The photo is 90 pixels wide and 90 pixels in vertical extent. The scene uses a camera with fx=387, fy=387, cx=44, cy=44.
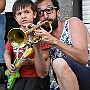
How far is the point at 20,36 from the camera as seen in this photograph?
384cm

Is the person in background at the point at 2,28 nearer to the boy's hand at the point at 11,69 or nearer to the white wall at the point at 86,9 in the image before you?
the boy's hand at the point at 11,69

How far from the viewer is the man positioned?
3486 millimetres

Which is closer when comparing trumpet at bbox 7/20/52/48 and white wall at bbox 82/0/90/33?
trumpet at bbox 7/20/52/48

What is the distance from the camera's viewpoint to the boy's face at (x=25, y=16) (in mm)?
4066

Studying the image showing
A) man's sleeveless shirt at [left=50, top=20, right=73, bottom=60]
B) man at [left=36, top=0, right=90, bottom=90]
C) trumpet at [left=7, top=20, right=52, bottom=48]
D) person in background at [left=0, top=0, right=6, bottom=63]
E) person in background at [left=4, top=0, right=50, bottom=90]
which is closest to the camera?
man at [left=36, top=0, right=90, bottom=90]

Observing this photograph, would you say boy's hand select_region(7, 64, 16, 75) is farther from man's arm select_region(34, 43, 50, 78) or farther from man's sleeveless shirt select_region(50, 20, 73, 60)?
man's sleeveless shirt select_region(50, 20, 73, 60)

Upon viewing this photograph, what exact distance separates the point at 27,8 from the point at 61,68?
987 millimetres

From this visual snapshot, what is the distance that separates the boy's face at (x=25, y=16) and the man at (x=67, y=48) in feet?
0.29

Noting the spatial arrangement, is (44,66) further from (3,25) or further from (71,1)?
(71,1)

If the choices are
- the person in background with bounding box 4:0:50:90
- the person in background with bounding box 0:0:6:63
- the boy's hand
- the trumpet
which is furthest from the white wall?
the boy's hand

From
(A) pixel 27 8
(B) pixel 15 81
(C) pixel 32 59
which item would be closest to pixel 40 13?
(A) pixel 27 8

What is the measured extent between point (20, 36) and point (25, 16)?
0.33 metres

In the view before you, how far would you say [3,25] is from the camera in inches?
179

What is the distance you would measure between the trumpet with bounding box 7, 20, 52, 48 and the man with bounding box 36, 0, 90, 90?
9cm
